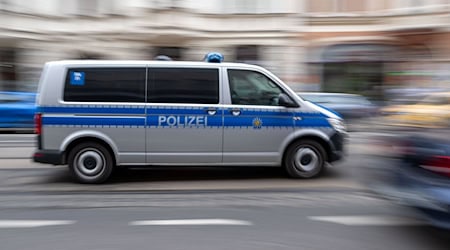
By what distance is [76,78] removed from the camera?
7359 millimetres

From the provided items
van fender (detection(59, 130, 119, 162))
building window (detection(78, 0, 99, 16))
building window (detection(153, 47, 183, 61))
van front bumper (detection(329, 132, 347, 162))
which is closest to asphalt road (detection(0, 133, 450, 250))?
van front bumper (detection(329, 132, 347, 162))

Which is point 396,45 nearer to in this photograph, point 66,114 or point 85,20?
point 85,20

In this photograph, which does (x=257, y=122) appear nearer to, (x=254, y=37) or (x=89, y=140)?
(x=89, y=140)

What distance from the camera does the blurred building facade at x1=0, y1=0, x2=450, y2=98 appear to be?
934 inches

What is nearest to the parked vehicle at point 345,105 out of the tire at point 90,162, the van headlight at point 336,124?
the van headlight at point 336,124

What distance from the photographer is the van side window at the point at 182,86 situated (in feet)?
24.2

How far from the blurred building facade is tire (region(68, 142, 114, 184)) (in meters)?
16.5

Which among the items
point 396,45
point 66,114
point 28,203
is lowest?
point 28,203

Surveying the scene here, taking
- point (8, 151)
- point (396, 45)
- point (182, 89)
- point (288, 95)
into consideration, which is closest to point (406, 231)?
point (288, 95)

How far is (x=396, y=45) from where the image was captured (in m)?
24.1

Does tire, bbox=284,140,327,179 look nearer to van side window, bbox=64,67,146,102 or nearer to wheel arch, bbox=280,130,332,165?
wheel arch, bbox=280,130,332,165

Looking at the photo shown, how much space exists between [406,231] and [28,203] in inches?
171

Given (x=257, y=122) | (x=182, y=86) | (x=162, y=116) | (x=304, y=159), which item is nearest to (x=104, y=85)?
(x=162, y=116)

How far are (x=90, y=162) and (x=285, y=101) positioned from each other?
2895mm
